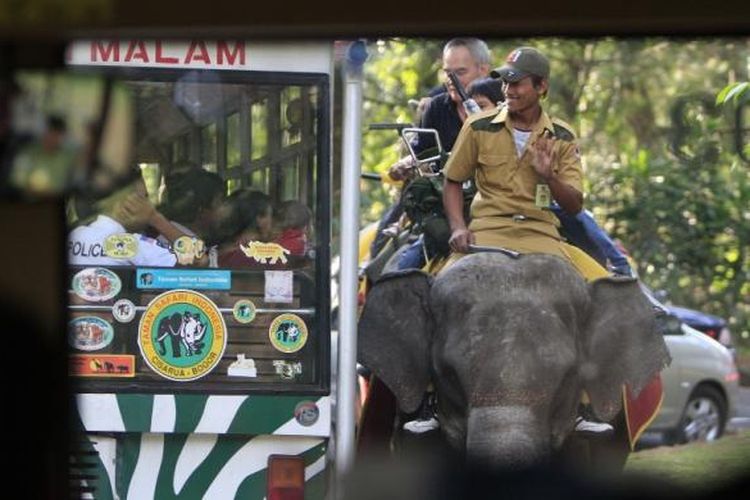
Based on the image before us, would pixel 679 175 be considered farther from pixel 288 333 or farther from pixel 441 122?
pixel 288 333

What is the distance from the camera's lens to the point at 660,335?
16.2ft

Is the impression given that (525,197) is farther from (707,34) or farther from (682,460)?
(707,34)

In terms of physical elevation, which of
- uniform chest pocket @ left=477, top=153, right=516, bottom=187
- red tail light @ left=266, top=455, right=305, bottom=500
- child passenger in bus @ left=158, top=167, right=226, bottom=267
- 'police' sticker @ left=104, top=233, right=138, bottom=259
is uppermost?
uniform chest pocket @ left=477, top=153, right=516, bottom=187

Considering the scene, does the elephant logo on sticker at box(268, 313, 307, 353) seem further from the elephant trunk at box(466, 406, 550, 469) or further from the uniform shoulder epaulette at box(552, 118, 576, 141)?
the uniform shoulder epaulette at box(552, 118, 576, 141)

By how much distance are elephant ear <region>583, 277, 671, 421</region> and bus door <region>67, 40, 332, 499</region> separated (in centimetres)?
Result: 85

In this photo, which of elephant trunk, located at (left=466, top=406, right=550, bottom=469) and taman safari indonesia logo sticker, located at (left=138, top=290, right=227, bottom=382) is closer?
elephant trunk, located at (left=466, top=406, right=550, bottom=469)

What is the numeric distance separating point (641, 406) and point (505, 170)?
0.83m

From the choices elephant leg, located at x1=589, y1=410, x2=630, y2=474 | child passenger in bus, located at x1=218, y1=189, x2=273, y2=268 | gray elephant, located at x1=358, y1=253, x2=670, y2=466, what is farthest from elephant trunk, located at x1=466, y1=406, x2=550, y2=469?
child passenger in bus, located at x1=218, y1=189, x2=273, y2=268

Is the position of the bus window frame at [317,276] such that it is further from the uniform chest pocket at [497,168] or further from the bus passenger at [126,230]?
the uniform chest pocket at [497,168]

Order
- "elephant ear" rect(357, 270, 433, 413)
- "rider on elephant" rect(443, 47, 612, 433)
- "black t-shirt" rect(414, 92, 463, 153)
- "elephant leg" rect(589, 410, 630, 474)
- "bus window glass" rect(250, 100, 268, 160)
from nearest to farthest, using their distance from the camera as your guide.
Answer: "elephant leg" rect(589, 410, 630, 474)
"bus window glass" rect(250, 100, 268, 160)
"rider on elephant" rect(443, 47, 612, 433)
"elephant ear" rect(357, 270, 433, 413)
"black t-shirt" rect(414, 92, 463, 153)

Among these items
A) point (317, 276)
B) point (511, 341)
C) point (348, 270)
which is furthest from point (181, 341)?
point (511, 341)

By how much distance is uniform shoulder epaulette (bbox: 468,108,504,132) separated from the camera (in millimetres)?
4758

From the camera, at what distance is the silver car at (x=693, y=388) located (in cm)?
434

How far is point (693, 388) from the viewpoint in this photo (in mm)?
5523
